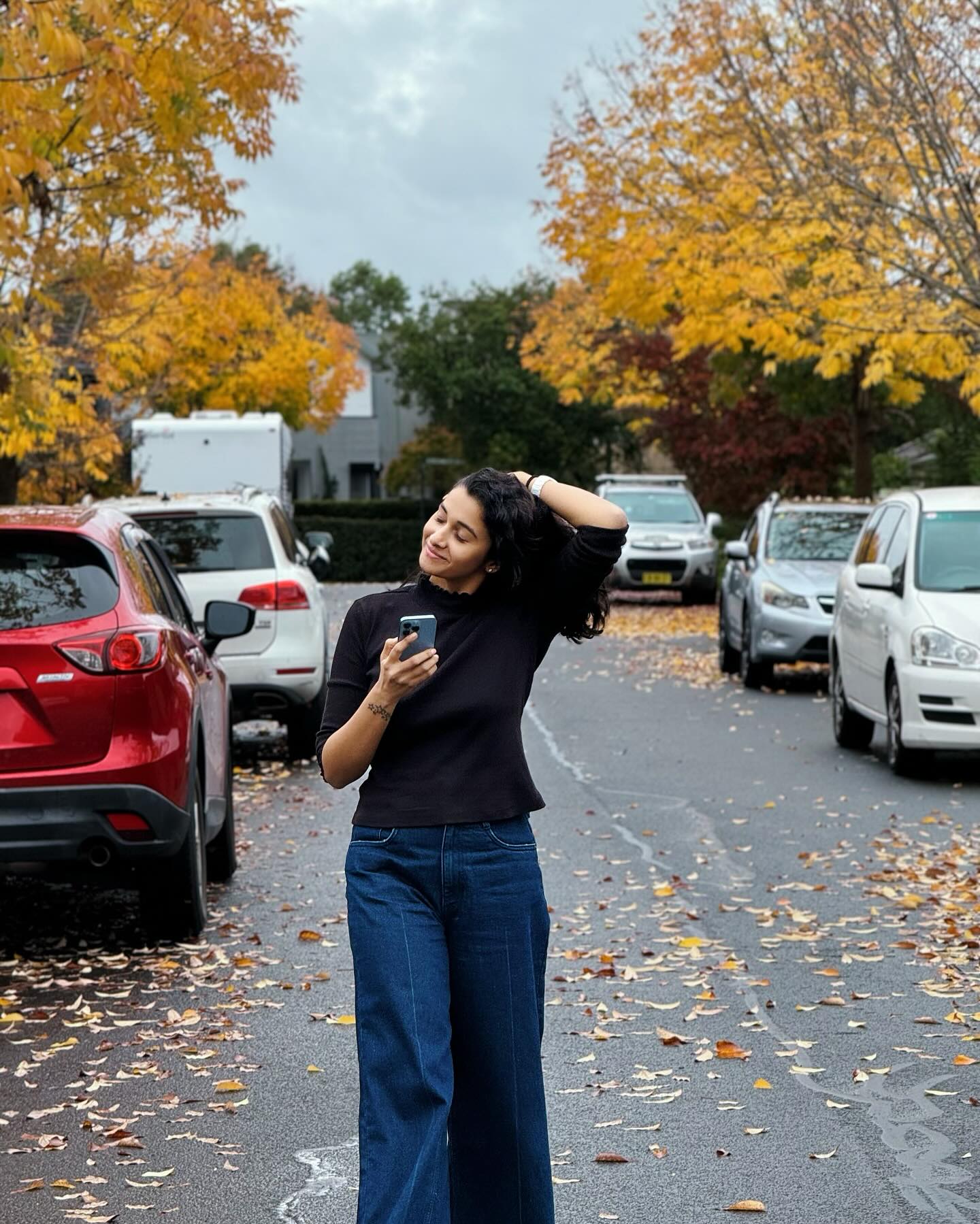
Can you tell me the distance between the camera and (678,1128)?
5.32 metres

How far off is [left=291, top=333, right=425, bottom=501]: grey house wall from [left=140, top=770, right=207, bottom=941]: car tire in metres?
61.8

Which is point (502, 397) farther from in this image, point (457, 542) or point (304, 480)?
point (457, 542)

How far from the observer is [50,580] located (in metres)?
7.42

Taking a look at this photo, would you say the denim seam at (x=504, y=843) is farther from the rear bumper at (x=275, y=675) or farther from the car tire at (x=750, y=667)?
the car tire at (x=750, y=667)

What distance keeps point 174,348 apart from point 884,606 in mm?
19445

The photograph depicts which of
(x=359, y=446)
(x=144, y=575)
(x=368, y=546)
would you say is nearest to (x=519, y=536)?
(x=144, y=575)

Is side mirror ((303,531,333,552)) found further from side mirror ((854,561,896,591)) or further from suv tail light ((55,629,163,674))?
suv tail light ((55,629,163,674))

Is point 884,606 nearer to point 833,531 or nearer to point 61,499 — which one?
point 833,531

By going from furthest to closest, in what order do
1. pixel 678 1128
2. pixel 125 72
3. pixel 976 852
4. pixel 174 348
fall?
pixel 174 348 → pixel 125 72 → pixel 976 852 → pixel 678 1128

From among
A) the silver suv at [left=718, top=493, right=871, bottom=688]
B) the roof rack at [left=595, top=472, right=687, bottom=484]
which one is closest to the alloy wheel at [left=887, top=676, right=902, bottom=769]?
the silver suv at [left=718, top=493, right=871, bottom=688]

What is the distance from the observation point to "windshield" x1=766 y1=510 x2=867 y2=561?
19.2m

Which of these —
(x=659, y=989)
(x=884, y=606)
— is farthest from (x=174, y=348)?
(x=659, y=989)

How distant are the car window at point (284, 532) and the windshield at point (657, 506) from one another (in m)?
18.9

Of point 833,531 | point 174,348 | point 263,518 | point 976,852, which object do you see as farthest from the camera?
point 174,348
